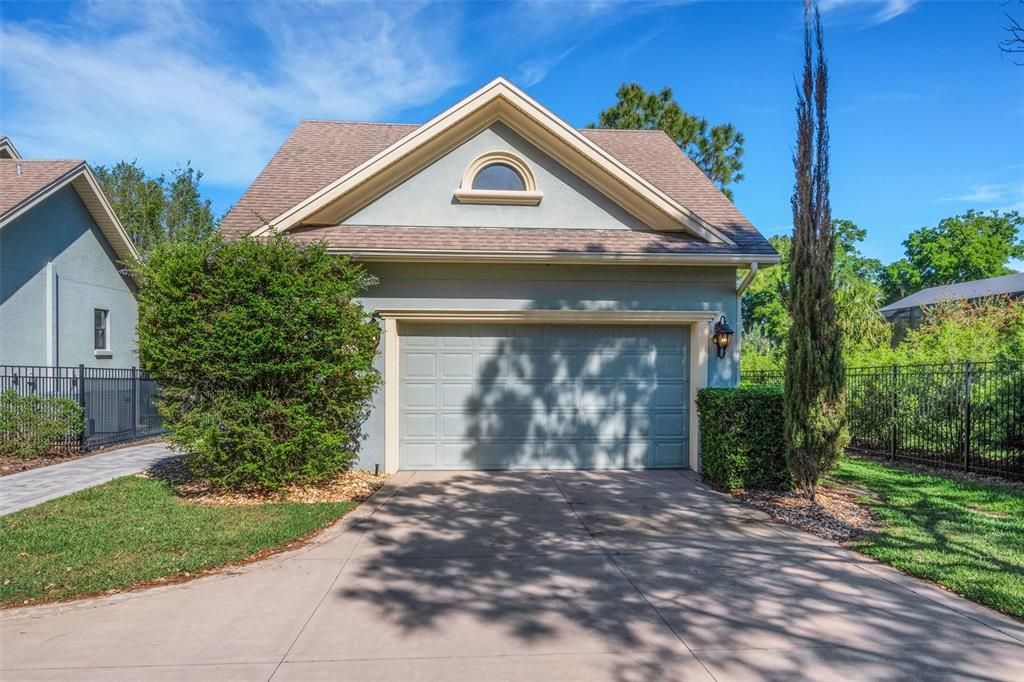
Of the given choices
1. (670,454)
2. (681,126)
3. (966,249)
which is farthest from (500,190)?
(966,249)

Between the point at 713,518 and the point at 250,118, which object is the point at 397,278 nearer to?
the point at 713,518

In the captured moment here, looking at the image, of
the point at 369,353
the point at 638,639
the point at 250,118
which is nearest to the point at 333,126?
the point at 250,118

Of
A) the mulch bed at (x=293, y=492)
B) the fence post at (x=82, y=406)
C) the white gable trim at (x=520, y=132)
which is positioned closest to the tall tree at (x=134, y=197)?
the fence post at (x=82, y=406)

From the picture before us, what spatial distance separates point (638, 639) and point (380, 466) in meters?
6.28

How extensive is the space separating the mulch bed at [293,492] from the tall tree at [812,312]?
5803mm

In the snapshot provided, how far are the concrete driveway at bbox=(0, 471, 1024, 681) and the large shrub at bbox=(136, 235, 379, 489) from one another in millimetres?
2162

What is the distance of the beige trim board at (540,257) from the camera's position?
900 centimetres

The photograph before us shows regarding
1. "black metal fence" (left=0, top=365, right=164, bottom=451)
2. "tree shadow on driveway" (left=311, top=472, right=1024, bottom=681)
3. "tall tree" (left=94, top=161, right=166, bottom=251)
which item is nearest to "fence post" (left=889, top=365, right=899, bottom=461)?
"tree shadow on driveway" (left=311, top=472, right=1024, bottom=681)

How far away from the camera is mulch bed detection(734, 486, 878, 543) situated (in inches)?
250

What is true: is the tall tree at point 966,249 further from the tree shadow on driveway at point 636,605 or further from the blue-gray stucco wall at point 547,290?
the tree shadow on driveway at point 636,605

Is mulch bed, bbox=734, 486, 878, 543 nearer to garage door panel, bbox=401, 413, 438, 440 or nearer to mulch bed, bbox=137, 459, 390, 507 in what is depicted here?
garage door panel, bbox=401, 413, 438, 440

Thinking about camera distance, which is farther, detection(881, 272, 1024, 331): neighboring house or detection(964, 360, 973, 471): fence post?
detection(881, 272, 1024, 331): neighboring house

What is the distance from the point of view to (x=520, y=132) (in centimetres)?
1011

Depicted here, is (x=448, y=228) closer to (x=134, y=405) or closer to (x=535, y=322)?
(x=535, y=322)
